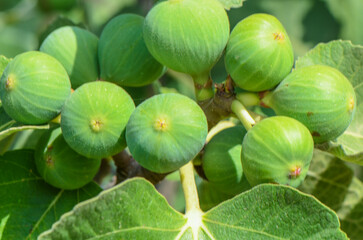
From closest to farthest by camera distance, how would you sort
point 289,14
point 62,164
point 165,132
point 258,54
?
point 165,132, point 258,54, point 62,164, point 289,14

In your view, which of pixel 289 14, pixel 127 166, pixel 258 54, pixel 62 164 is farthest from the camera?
pixel 289 14

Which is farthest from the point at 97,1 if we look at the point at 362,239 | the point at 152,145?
the point at 152,145

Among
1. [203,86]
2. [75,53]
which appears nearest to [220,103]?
[203,86]

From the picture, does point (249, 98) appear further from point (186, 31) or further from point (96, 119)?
point (96, 119)

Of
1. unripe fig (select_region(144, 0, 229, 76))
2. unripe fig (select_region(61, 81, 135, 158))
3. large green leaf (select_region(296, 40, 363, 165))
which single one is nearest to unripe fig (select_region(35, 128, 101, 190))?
unripe fig (select_region(61, 81, 135, 158))

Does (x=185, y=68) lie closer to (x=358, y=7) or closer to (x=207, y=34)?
(x=207, y=34)

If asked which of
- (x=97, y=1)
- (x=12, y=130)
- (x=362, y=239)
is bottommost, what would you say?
(x=97, y=1)

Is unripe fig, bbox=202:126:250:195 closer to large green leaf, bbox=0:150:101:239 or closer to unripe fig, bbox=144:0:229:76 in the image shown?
unripe fig, bbox=144:0:229:76
